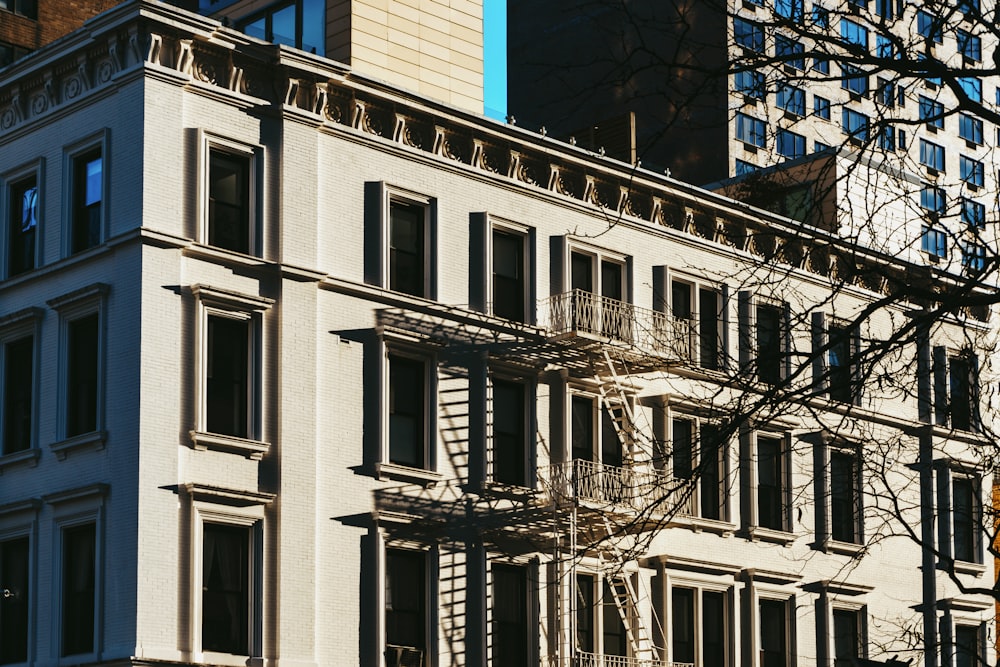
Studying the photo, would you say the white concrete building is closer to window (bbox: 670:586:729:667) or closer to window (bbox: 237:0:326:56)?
window (bbox: 670:586:729:667)

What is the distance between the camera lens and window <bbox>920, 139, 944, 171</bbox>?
88.1 meters

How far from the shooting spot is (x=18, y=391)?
33.1m

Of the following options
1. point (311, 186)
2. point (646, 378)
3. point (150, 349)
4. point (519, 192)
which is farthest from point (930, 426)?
point (150, 349)

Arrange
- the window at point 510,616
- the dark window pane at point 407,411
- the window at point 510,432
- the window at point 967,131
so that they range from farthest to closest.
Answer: the window at point 967,131 < the window at point 510,432 < the window at point 510,616 < the dark window pane at point 407,411

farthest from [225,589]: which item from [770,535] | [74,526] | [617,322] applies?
[770,535]

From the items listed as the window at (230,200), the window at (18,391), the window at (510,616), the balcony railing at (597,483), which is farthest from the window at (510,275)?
the window at (18,391)

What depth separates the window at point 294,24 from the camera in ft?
131

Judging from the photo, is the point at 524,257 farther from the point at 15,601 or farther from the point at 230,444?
the point at 15,601

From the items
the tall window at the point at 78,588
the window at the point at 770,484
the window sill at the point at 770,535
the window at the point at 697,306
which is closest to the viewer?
the tall window at the point at 78,588

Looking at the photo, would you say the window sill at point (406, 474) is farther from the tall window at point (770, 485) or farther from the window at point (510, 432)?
the tall window at point (770, 485)

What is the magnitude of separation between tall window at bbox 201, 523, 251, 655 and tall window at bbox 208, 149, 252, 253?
5.52 meters

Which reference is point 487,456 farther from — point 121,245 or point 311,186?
point 121,245

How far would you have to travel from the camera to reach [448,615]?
3431cm

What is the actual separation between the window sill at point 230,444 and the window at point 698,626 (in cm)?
1173
